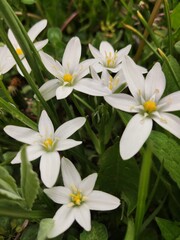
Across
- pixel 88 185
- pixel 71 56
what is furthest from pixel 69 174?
pixel 71 56

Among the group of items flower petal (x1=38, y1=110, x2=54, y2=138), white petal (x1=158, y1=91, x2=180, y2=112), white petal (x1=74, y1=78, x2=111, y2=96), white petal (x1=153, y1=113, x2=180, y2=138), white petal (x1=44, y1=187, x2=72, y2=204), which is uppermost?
white petal (x1=74, y1=78, x2=111, y2=96)

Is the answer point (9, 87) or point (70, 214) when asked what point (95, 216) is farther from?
point (9, 87)

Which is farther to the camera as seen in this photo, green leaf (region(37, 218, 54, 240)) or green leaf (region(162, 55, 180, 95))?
green leaf (region(162, 55, 180, 95))

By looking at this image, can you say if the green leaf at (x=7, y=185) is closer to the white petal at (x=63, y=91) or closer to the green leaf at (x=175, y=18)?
the white petal at (x=63, y=91)

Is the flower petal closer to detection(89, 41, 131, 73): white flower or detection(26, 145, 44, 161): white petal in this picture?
detection(26, 145, 44, 161): white petal

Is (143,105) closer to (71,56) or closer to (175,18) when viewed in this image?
(71,56)

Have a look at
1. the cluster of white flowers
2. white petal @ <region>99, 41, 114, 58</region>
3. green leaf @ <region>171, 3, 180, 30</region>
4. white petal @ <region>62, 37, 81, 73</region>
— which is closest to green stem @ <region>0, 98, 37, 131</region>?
the cluster of white flowers
